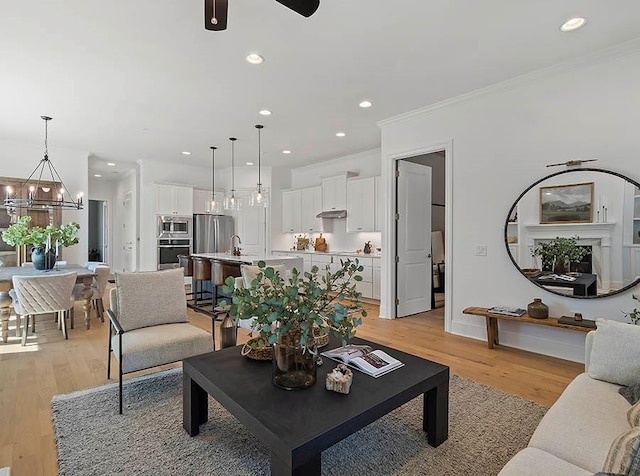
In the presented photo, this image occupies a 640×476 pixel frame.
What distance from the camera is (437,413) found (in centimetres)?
202

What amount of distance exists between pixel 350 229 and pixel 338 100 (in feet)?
10.0

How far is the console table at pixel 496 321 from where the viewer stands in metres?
3.21

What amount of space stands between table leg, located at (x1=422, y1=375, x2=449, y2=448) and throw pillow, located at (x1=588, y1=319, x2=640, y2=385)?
83cm

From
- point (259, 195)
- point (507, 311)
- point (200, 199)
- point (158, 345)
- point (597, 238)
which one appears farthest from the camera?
point (200, 199)

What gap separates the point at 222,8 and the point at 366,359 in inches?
83.1

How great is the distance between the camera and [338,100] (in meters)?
4.30

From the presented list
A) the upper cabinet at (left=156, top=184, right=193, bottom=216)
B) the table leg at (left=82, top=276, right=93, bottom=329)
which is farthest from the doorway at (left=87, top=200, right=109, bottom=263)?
the table leg at (left=82, top=276, right=93, bottom=329)

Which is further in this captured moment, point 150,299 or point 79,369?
point 79,369

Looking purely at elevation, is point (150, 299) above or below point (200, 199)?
below

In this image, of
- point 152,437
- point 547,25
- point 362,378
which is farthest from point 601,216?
point 152,437

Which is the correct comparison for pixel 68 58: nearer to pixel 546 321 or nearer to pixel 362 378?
pixel 362 378

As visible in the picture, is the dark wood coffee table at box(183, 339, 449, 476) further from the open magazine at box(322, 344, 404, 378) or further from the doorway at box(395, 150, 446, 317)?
the doorway at box(395, 150, 446, 317)

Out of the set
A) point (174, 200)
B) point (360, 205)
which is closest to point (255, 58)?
point (360, 205)

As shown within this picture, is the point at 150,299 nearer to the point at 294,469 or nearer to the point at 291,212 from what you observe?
the point at 294,469
